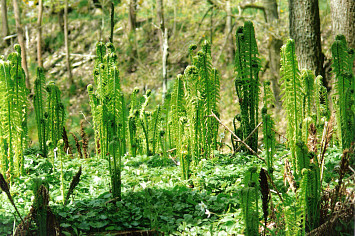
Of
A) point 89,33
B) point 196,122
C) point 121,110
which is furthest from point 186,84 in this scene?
point 89,33

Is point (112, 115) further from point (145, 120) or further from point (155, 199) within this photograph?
point (145, 120)

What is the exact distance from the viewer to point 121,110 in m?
3.06

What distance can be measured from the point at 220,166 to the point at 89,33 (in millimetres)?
15719

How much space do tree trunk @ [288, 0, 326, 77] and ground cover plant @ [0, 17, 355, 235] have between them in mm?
1203

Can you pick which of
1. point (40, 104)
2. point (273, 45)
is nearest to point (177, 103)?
point (40, 104)

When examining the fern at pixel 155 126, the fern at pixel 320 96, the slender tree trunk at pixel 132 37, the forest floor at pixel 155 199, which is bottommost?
the forest floor at pixel 155 199

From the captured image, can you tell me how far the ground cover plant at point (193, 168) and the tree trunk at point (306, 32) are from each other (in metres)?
1.20

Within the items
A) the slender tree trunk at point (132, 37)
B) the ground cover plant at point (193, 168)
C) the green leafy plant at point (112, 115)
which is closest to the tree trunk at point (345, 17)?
the ground cover plant at point (193, 168)

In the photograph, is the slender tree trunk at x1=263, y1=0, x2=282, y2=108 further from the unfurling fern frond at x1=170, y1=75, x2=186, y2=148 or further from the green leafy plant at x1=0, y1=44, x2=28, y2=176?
the green leafy plant at x1=0, y1=44, x2=28, y2=176

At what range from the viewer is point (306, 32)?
445 cm

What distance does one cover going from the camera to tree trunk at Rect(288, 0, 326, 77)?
4402mm

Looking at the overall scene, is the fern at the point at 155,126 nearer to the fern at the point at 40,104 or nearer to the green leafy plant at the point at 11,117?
the fern at the point at 40,104

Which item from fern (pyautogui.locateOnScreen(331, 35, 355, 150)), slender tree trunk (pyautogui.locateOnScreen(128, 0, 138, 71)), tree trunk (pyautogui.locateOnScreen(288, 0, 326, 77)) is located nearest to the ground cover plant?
fern (pyautogui.locateOnScreen(331, 35, 355, 150))

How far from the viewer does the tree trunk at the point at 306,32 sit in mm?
4402
